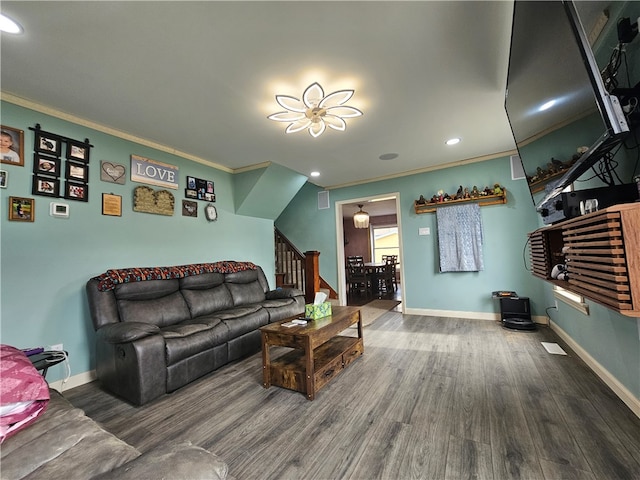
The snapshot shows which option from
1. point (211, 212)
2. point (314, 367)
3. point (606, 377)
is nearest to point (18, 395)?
point (314, 367)

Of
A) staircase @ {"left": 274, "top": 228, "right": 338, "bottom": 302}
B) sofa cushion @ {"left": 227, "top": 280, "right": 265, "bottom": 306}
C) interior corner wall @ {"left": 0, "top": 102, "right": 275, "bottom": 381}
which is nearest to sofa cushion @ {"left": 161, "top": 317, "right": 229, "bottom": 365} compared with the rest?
sofa cushion @ {"left": 227, "top": 280, "right": 265, "bottom": 306}

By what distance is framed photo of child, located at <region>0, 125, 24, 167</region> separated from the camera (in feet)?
7.13

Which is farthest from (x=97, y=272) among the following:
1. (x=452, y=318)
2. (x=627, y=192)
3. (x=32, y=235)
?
(x=452, y=318)

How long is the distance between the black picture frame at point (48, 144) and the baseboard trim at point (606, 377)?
4.86m

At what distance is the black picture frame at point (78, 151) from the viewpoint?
8.34 feet

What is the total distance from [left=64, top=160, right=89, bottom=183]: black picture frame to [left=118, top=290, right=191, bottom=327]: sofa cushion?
4.10 feet

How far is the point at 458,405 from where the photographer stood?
6.32ft

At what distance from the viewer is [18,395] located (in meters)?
1.07

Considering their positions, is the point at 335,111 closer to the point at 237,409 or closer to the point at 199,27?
the point at 199,27

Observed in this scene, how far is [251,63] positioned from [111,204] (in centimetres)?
211

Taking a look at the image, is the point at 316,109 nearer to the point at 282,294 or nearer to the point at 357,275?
the point at 282,294

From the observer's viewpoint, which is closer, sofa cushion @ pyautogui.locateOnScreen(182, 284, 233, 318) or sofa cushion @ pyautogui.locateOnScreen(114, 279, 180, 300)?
sofa cushion @ pyautogui.locateOnScreen(114, 279, 180, 300)

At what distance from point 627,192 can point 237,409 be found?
2.66m

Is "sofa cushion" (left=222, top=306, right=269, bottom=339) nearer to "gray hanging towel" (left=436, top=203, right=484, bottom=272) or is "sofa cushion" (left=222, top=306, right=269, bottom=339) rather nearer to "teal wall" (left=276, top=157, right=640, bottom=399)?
"teal wall" (left=276, top=157, right=640, bottom=399)
